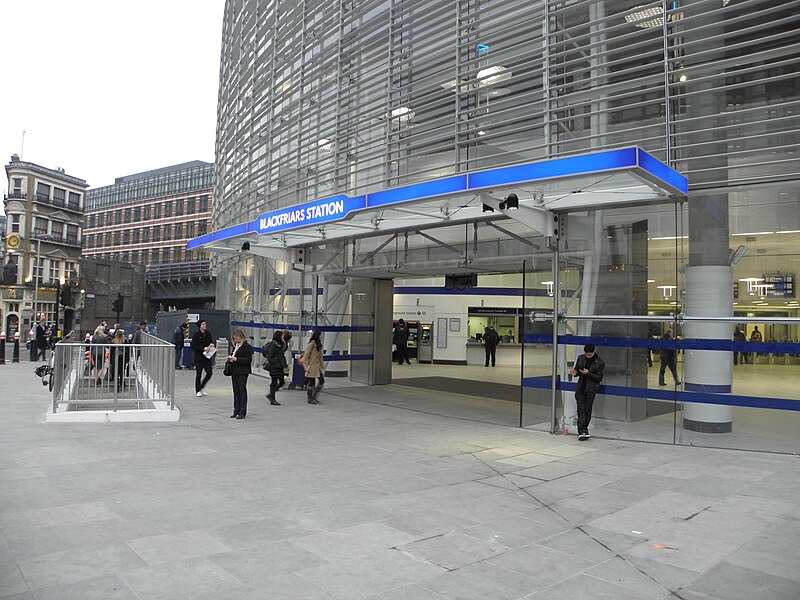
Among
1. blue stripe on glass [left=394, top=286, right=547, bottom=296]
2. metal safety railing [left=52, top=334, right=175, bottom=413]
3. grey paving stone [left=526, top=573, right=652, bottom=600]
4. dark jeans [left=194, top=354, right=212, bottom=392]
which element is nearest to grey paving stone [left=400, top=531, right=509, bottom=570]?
grey paving stone [left=526, top=573, right=652, bottom=600]

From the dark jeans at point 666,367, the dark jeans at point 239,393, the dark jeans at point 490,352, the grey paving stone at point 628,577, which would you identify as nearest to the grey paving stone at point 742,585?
the grey paving stone at point 628,577

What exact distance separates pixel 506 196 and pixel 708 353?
4062 millimetres

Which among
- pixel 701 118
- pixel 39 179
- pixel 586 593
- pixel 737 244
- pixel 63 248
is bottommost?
pixel 586 593

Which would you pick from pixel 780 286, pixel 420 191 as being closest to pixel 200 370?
pixel 420 191

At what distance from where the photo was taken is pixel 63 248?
80.7 m

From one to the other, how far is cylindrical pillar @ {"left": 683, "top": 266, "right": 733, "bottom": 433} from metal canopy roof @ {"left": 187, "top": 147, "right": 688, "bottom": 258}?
1.42 m

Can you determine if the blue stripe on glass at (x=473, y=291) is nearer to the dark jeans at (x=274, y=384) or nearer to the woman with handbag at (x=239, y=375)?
the dark jeans at (x=274, y=384)

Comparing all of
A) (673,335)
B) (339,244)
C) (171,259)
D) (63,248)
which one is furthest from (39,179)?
(673,335)

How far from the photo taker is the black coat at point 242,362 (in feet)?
38.0

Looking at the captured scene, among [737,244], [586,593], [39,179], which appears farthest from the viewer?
[39,179]

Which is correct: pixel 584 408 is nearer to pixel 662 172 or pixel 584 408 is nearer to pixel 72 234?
pixel 662 172

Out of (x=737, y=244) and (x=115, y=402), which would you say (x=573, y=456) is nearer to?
(x=737, y=244)

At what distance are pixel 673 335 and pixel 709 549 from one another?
5498mm

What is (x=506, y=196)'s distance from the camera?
34.1 feet
